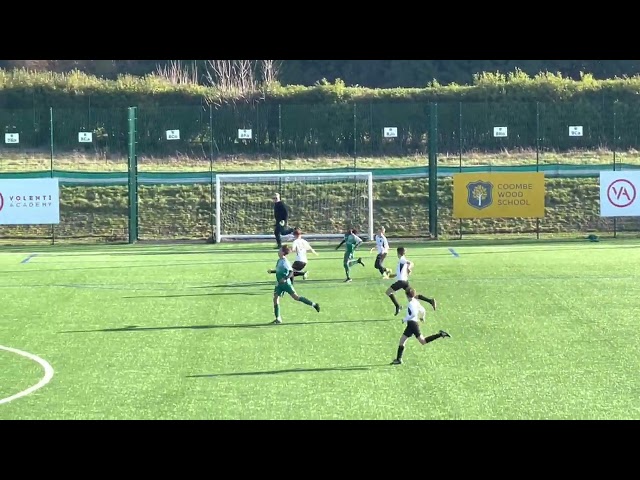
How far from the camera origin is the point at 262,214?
43.8 m

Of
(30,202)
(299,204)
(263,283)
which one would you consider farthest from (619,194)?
(30,202)

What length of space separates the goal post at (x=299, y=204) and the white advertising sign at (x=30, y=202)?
6433 millimetres

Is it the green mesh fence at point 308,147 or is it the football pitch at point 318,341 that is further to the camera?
the green mesh fence at point 308,147

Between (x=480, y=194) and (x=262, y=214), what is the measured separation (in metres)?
8.91

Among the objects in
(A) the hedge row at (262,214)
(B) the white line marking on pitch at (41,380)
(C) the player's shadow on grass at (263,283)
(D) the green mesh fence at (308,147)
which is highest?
(D) the green mesh fence at (308,147)

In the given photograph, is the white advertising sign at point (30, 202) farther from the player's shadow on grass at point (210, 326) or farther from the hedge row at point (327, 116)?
the player's shadow on grass at point (210, 326)

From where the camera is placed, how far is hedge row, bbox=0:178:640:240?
42.5m

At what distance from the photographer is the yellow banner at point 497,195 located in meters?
40.2

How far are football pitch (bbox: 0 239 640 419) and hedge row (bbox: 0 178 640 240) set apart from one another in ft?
27.7

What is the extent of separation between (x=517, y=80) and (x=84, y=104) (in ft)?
74.0

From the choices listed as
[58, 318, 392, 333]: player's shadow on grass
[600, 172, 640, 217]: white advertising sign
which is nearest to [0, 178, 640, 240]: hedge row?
[600, 172, 640, 217]: white advertising sign

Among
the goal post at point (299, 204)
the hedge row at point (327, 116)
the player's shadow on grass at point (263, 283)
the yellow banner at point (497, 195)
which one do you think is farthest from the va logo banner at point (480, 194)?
the player's shadow on grass at point (263, 283)

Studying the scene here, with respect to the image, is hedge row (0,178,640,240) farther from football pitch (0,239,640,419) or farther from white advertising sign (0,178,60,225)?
football pitch (0,239,640,419)

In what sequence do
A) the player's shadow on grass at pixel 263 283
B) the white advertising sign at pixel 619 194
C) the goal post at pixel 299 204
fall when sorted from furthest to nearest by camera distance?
the goal post at pixel 299 204
the white advertising sign at pixel 619 194
the player's shadow on grass at pixel 263 283
